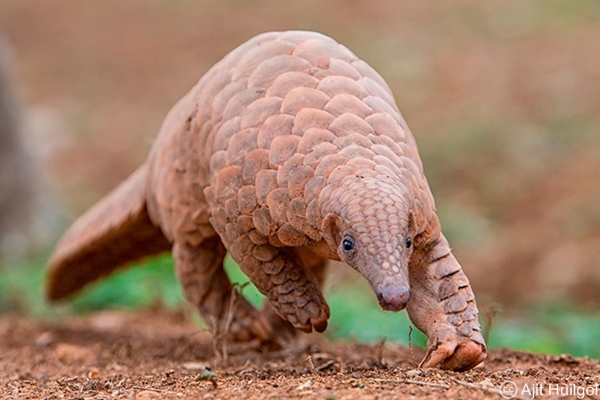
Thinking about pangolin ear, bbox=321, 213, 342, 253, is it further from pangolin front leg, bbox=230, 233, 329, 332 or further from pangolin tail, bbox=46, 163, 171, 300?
pangolin tail, bbox=46, 163, 171, 300

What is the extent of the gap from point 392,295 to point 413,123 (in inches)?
433

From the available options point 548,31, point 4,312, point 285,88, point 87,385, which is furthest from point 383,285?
point 548,31

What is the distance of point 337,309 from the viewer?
757cm

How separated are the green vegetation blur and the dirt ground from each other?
69 cm

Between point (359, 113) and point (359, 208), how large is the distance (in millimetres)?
658

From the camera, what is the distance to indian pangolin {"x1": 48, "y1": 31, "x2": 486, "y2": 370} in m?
3.50

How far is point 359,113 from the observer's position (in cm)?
397

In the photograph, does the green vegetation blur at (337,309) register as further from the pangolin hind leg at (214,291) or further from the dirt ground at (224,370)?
the pangolin hind leg at (214,291)

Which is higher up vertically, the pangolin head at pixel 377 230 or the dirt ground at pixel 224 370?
the pangolin head at pixel 377 230

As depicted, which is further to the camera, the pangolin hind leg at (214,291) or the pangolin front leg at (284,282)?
the pangolin hind leg at (214,291)

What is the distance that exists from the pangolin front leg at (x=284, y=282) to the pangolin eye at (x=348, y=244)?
783mm

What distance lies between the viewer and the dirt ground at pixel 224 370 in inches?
136

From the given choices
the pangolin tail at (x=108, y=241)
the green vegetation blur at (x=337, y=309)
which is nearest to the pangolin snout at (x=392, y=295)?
the pangolin tail at (x=108, y=241)

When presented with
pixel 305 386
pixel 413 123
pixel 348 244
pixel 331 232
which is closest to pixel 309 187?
pixel 331 232
